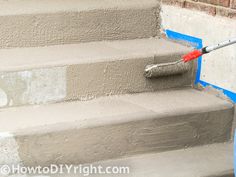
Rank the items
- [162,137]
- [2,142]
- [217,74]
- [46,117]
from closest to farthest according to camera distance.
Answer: [2,142]
[46,117]
[162,137]
[217,74]

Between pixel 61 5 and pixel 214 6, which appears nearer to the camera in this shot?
pixel 214 6

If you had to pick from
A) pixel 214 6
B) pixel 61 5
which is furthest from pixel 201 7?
pixel 61 5

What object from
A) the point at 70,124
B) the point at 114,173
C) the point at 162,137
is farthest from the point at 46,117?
the point at 162,137

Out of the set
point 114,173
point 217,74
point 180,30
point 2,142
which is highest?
point 180,30

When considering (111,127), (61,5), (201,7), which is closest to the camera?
(111,127)

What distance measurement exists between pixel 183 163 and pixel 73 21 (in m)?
1.10

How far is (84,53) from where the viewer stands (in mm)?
2674

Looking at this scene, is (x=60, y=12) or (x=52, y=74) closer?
(x=52, y=74)

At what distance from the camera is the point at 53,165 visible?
2311 mm

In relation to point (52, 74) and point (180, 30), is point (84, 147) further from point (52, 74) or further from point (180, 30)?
point (180, 30)

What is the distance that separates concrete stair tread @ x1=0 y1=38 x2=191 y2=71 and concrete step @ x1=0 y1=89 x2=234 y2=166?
0.23m

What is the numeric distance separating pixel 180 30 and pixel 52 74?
959 millimetres

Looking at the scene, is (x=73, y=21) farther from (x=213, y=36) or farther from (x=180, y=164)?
(x=180, y=164)

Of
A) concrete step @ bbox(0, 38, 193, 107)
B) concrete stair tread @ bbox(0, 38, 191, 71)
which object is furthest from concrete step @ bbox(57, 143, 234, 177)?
concrete stair tread @ bbox(0, 38, 191, 71)
